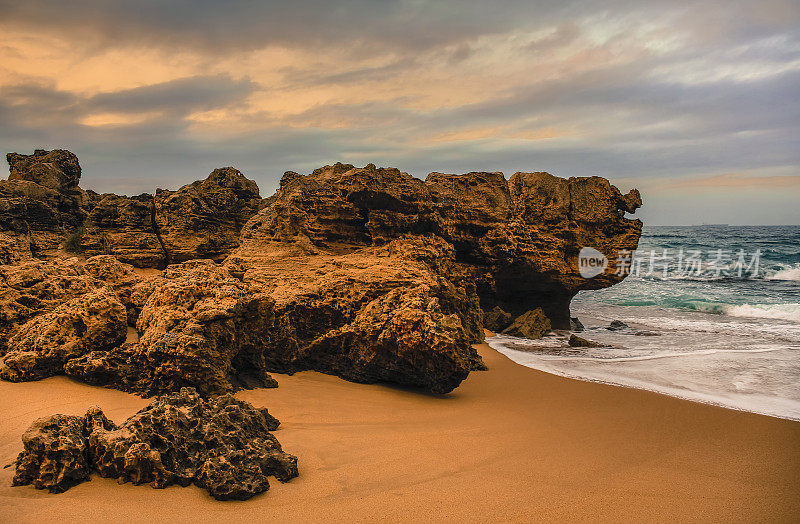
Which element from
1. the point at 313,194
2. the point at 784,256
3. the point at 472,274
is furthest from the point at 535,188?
the point at 784,256

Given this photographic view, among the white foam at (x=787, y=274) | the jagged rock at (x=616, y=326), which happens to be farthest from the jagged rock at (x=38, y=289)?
the white foam at (x=787, y=274)

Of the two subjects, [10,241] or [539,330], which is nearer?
[10,241]

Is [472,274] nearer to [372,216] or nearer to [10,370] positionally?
[372,216]

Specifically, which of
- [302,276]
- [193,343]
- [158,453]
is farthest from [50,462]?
[302,276]

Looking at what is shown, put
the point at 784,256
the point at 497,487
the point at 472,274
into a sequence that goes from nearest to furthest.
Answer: the point at 497,487 → the point at 472,274 → the point at 784,256

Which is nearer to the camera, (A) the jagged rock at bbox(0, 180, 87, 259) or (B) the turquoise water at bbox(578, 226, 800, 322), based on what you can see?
(A) the jagged rock at bbox(0, 180, 87, 259)

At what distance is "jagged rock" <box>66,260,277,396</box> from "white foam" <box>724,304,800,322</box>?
20.5 m

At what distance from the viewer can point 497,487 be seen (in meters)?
3.10

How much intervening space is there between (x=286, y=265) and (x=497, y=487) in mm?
4726

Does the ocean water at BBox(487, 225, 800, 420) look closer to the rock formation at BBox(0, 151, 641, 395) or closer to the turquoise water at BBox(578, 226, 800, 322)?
the turquoise water at BBox(578, 226, 800, 322)

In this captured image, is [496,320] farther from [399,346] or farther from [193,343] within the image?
[193,343]

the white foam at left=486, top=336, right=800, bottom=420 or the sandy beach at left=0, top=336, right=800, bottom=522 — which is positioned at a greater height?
the sandy beach at left=0, top=336, right=800, bottom=522

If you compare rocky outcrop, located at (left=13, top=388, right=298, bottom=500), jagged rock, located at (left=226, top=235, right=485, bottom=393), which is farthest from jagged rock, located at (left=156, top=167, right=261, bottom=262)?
rocky outcrop, located at (left=13, top=388, right=298, bottom=500)

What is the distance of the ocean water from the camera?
7.04 m
